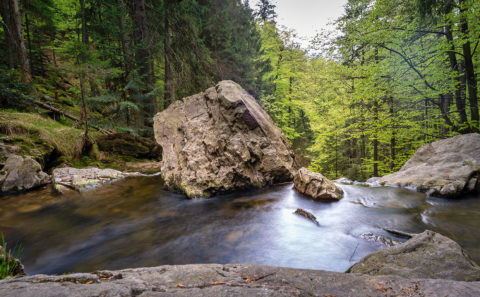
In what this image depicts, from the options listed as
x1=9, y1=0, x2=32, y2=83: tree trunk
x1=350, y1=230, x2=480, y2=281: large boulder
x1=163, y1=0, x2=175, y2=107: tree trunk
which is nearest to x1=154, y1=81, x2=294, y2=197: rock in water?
x1=163, y1=0, x2=175, y2=107: tree trunk

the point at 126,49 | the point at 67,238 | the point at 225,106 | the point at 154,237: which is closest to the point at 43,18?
the point at 126,49

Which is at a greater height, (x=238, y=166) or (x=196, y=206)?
(x=238, y=166)

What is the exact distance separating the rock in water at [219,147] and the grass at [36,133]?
10.9ft

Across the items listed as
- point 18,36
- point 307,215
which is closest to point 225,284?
point 307,215

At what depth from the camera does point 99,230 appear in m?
4.12

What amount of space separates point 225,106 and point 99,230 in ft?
16.8

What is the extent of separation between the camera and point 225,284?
154 centimetres

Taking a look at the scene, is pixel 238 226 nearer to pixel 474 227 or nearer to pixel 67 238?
pixel 67 238

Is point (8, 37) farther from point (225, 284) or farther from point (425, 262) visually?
point (425, 262)

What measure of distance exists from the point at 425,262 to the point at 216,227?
128 inches

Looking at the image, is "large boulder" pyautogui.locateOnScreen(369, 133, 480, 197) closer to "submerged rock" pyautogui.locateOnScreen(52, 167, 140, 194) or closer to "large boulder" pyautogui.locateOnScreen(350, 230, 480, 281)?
"large boulder" pyautogui.locateOnScreen(350, 230, 480, 281)

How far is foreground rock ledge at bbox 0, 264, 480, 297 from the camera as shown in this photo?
1.28m

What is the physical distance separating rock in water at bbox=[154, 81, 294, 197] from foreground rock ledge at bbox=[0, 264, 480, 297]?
13.6ft

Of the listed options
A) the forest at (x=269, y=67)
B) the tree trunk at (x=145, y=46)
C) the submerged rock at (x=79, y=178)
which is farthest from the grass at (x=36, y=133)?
the tree trunk at (x=145, y=46)
